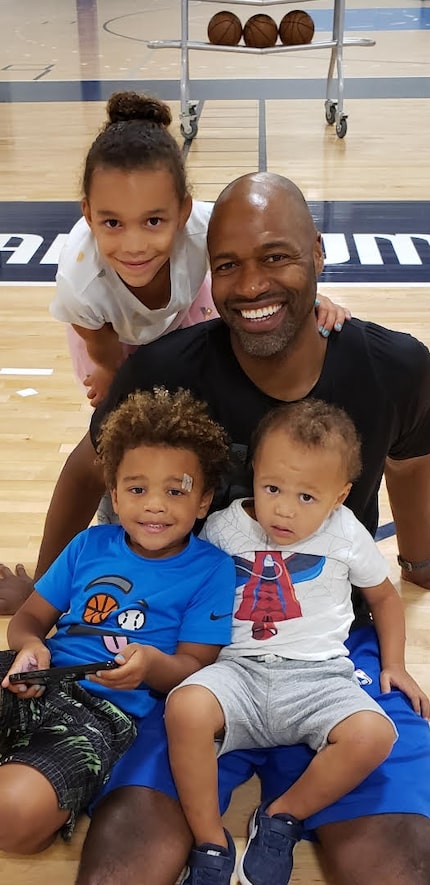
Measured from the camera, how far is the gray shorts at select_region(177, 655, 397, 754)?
4.96 ft

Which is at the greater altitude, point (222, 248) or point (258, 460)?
point (222, 248)

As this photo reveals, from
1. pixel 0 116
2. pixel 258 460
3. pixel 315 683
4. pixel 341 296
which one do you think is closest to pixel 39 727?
pixel 315 683

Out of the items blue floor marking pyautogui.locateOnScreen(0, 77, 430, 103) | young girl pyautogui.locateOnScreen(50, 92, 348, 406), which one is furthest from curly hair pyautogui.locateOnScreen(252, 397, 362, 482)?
blue floor marking pyautogui.locateOnScreen(0, 77, 430, 103)

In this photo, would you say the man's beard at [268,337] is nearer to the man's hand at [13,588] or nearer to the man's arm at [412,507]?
the man's arm at [412,507]

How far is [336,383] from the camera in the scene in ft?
5.64

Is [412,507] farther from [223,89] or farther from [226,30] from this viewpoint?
[223,89]

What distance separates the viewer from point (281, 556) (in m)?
1.66

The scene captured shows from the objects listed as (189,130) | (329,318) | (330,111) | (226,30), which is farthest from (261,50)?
(329,318)

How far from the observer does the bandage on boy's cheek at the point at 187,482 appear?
1636 millimetres

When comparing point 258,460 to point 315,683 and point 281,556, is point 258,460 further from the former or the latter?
point 315,683

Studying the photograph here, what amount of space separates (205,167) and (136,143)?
385 centimetres

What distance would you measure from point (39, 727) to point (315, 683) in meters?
0.45

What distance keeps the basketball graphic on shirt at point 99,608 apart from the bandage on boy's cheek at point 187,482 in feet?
0.73

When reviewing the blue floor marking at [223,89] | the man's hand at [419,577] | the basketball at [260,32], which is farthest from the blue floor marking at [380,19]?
the man's hand at [419,577]
